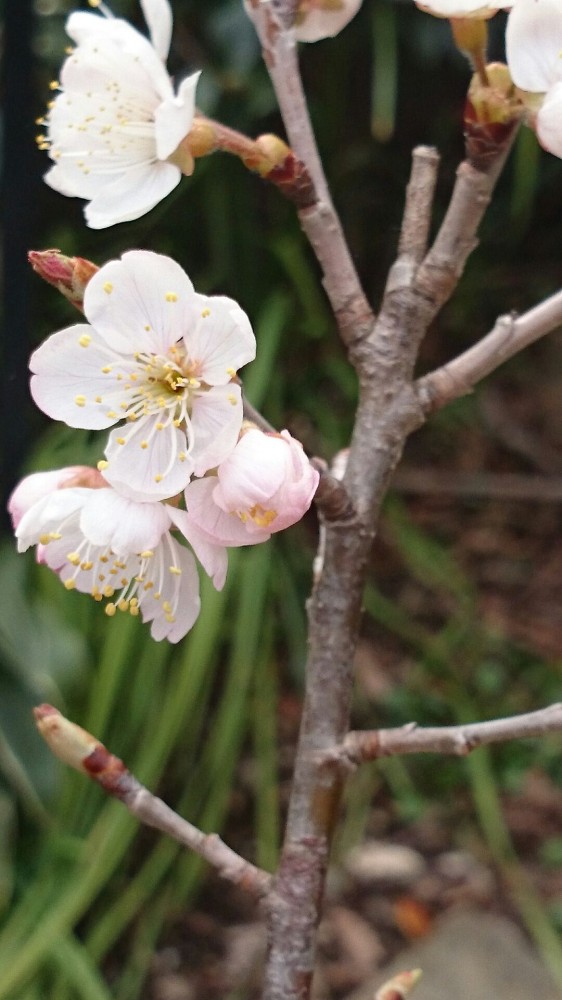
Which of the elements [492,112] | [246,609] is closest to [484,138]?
[492,112]

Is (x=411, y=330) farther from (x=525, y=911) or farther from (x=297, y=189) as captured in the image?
(x=525, y=911)

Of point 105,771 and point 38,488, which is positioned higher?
point 38,488

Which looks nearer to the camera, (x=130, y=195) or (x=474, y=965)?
(x=130, y=195)

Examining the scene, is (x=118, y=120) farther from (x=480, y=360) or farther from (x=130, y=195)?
(x=480, y=360)

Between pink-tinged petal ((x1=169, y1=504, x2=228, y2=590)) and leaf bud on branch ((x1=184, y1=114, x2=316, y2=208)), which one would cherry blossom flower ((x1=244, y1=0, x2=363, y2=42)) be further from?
pink-tinged petal ((x1=169, y1=504, x2=228, y2=590))

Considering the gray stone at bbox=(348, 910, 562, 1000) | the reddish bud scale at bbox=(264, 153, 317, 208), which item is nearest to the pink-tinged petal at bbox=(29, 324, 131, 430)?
the reddish bud scale at bbox=(264, 153, 317, 208)

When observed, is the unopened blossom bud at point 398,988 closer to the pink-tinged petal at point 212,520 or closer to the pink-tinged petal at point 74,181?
the pink-tinged petal at point 212,520
